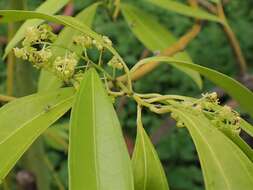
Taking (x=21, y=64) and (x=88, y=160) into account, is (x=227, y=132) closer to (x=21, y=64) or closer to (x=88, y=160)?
(x=88, y=160)

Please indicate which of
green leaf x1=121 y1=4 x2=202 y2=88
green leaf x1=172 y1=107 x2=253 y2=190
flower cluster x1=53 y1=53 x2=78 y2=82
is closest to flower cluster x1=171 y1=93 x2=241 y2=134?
green leaf x1=172 y1=107 x2=253 y2=190

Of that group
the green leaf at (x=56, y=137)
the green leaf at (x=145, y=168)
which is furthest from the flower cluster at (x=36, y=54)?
the green leaf at (x=56, y=137)

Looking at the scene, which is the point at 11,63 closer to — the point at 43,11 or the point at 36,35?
the point at 43,11

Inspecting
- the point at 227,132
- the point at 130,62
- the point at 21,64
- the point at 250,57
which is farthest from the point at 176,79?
the point at 227,132

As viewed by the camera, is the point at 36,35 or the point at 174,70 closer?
the point at 36,35

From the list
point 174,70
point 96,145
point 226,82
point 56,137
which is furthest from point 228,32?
point 174,70

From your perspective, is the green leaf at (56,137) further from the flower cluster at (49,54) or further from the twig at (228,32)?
the flower cluster at (49,54)

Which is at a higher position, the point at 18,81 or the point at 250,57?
the point at 250,57

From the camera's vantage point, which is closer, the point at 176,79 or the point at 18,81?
the point at 18,81

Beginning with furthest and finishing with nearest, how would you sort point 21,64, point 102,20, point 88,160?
1. point 102,20
2. point 21,64
3. point 88,160
